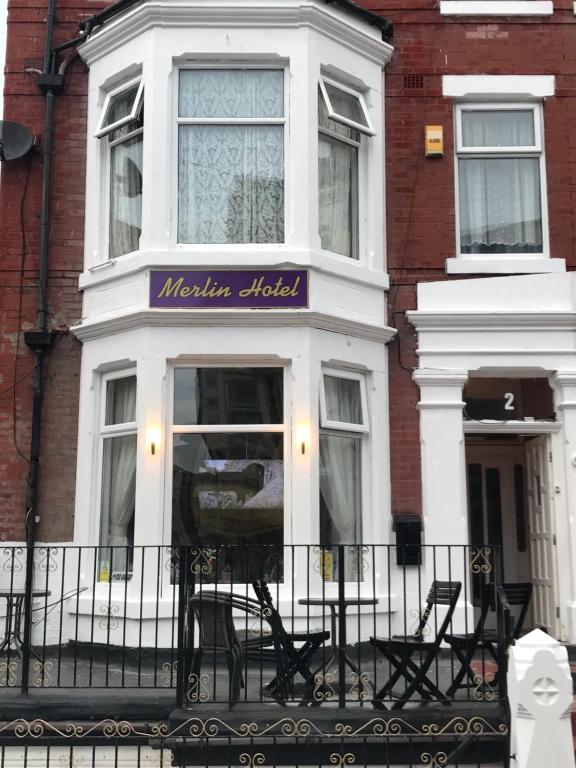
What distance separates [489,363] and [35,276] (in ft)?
16.5

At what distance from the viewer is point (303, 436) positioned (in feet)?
28.6

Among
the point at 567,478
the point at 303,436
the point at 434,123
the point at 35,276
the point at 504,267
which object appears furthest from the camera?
the point at 434,123

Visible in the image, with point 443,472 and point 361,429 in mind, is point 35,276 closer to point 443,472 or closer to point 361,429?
point 361,429

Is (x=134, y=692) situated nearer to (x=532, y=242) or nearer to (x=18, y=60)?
(x=532, y=242)

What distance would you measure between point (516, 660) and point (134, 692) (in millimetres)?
3009

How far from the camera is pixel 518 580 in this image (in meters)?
10.9

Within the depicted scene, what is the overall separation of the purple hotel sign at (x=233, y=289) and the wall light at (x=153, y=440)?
1.27 metres

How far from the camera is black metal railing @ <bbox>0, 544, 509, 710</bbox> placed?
6.20 m

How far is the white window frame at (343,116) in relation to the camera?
940 cm

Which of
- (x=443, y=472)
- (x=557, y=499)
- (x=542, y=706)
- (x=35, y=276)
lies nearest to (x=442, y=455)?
(x=443, y=472)

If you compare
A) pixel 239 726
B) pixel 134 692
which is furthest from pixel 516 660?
pixel 134 692

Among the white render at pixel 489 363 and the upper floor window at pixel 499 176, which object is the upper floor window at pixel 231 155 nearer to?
the white render at pixel 489 363

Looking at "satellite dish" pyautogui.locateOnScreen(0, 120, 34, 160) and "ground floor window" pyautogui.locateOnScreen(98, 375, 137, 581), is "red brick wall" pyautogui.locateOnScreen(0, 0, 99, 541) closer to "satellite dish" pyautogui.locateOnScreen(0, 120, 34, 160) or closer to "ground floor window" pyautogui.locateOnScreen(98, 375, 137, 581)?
"satellite dish" pyautogui.locateOnScreen(0, 120, 34, 160)

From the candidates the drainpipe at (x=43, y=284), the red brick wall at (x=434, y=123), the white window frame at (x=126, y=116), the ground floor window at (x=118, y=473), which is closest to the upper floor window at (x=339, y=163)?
the red brick wall at (x=434, y=123)
